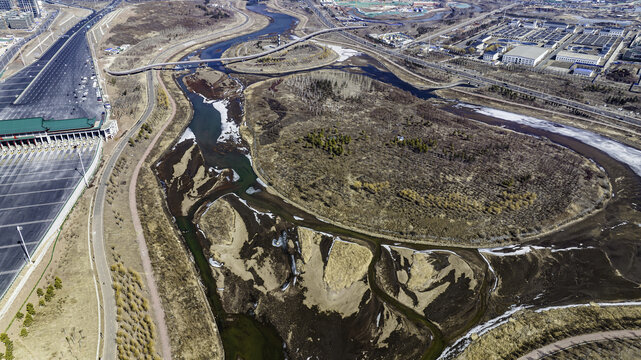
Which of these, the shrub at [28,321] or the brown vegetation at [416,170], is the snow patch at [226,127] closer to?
the brown vegetation at [416,170]

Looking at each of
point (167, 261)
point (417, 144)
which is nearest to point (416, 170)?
point (417, 144)

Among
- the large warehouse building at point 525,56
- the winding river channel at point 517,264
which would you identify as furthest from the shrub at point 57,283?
the large warehouse building at point 525,56

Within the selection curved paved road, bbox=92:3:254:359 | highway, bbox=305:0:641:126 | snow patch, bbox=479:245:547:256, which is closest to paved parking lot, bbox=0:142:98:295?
curved paved road, bbox=92:3:254:359

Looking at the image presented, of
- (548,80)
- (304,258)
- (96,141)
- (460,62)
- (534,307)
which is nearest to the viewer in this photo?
(534,307)

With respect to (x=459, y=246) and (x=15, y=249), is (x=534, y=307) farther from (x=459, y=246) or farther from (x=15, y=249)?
(x=15, y=249)

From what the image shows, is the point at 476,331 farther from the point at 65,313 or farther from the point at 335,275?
the point at 65,313

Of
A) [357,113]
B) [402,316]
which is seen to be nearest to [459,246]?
[402,316]
